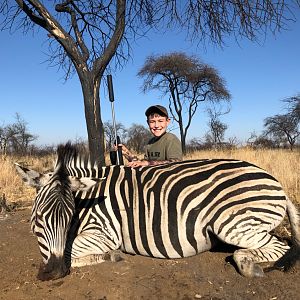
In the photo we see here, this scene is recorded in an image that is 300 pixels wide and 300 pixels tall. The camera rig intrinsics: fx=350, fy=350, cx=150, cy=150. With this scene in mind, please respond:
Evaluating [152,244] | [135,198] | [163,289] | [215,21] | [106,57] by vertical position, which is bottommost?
[163,289]

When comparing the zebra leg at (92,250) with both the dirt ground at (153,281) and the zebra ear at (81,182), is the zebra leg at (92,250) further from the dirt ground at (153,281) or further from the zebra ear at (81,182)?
the zebra ear at (81,182)

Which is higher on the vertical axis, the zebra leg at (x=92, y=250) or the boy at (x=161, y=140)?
the boy at (x=161, y=140)

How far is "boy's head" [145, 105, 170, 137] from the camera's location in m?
4.24

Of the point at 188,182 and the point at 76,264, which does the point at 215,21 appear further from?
the point at 76,264

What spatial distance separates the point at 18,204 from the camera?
5.83 meters

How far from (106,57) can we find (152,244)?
349 centimetres

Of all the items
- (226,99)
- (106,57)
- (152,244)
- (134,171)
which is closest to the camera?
(152,244)

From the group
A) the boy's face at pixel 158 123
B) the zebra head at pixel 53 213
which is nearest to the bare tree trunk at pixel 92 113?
the boy's face at pixel 158 123

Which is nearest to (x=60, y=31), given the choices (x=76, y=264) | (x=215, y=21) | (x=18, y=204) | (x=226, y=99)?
(x=215, y=21)

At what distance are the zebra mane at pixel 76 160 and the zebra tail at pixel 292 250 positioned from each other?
177 cm

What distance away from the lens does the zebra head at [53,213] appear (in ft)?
8.16

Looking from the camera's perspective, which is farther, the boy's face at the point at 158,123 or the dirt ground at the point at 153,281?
the boy's face at the point at 158,123

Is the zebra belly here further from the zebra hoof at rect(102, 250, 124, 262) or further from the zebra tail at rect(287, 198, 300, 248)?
the zebra tail at rect(287, 198, 300, 248)

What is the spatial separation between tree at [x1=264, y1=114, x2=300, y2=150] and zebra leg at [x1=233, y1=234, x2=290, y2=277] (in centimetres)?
2409
